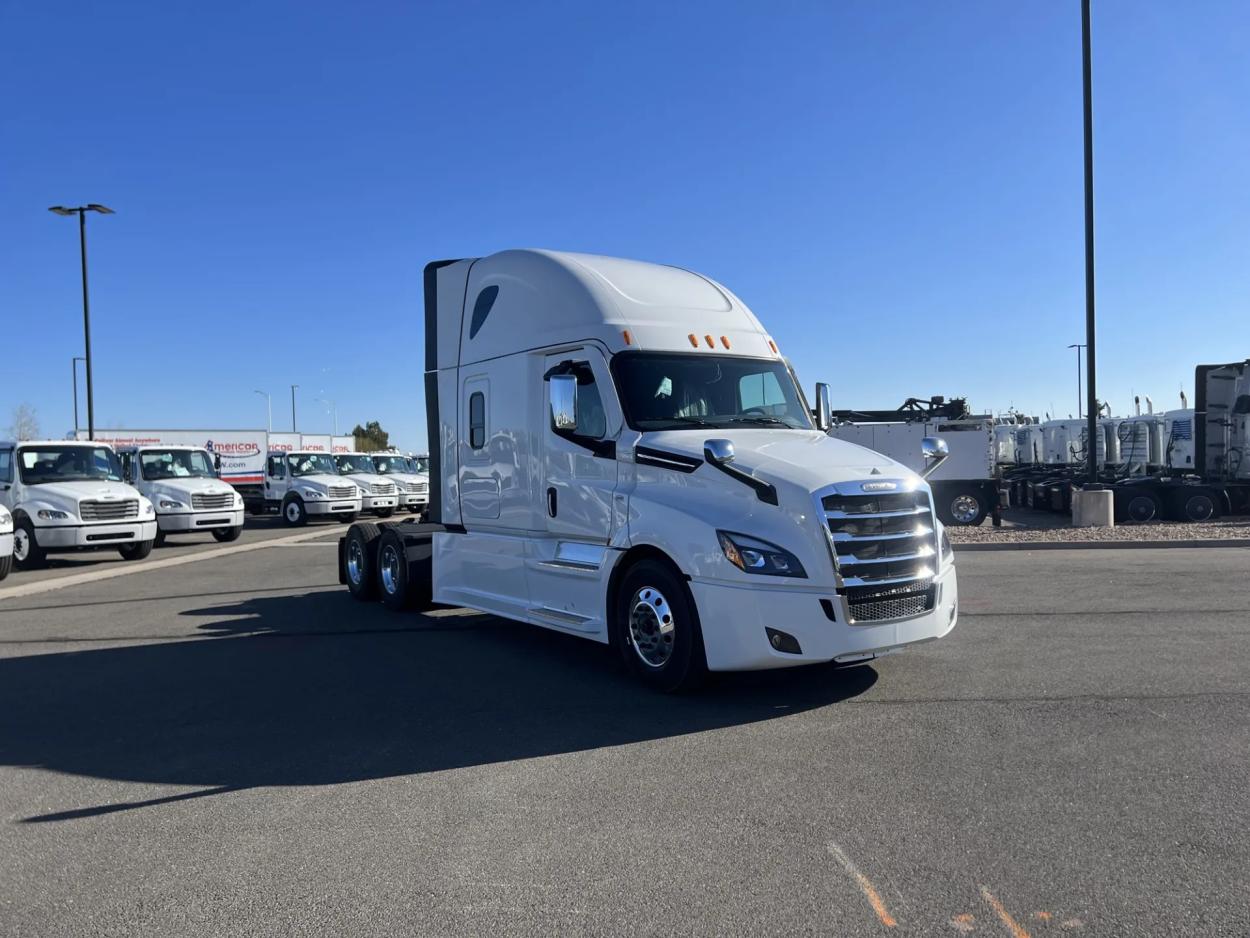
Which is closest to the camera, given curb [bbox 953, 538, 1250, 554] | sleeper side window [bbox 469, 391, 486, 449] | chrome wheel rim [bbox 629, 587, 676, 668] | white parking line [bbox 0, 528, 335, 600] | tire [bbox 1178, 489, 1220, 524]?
chrome wheel rim [bbox 629, 587, 676, 668]

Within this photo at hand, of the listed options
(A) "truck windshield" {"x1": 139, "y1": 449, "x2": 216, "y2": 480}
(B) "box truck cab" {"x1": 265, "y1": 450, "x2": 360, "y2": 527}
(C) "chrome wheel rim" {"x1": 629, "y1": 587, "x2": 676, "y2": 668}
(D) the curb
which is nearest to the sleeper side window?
(C) "chrome wheel rim" {"x1": 629, "y1": 587, "x2": 676, "y2": 668}

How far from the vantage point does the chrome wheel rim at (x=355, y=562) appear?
37.0 feet

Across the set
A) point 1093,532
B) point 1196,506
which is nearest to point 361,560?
point 1093,532

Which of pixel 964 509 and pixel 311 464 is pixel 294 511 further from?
pixel 964 509

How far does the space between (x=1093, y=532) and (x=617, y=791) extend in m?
16.3

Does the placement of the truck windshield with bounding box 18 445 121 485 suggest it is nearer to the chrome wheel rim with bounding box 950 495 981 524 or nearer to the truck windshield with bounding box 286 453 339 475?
the truck windshield with bounding box 286 453 339 475

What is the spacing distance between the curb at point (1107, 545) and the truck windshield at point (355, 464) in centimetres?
2008

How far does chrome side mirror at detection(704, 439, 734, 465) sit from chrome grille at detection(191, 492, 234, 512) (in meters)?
16.9

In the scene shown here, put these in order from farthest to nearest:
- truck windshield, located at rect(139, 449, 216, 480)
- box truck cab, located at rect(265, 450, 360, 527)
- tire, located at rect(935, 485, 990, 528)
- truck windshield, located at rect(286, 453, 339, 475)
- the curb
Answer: truck windshield, located at rect(286, 453, 339, 475) < box truck cab, located at rect(265, 450, 360, 527) < tire, located at rect(935, 485, 990, 528) < truck windshield, located at rect(139, 449, 216, 480) < the curb

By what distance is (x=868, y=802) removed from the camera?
4465 millimetres

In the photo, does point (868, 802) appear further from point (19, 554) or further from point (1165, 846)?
point (19, 554)

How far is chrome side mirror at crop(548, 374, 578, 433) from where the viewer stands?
7363mm

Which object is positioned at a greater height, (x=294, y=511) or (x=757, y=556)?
(x=757, y=556)

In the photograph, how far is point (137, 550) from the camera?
A: 1766cm
